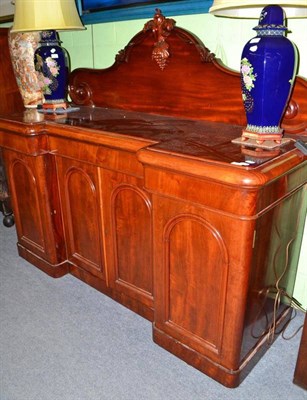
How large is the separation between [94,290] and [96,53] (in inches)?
56.7

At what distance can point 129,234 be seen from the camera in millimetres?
1691

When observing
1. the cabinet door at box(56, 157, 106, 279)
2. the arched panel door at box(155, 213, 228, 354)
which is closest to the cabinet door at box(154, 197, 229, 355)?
the arched panel door at box(155, 213, 228, 354)

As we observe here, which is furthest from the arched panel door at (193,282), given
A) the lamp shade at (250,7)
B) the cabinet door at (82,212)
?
the lamp shade at (250,7)

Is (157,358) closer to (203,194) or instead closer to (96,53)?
(203,194)

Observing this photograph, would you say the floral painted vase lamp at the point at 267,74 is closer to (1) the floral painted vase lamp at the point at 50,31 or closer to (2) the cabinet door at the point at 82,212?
(2) the cabinet door at the point at 82,212

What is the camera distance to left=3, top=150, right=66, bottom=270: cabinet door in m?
1.98

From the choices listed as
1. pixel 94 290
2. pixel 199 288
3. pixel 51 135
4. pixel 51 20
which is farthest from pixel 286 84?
pixel 94 290

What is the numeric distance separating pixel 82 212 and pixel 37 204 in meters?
0.32

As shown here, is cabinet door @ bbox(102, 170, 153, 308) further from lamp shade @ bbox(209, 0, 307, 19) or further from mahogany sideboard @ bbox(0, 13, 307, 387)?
lamp shade @ bbox(209, 0, 307, 19)

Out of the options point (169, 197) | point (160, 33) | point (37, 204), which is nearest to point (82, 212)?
point (37, 204)

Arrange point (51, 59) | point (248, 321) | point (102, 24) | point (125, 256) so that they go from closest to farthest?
point (248, 321) → point (125, 256) → point (51, 59) → point (102, 24)

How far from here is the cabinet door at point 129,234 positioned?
1603mm

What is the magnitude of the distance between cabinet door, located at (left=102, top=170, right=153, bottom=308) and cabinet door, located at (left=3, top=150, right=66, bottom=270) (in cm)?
43

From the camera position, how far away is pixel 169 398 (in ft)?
4.69
